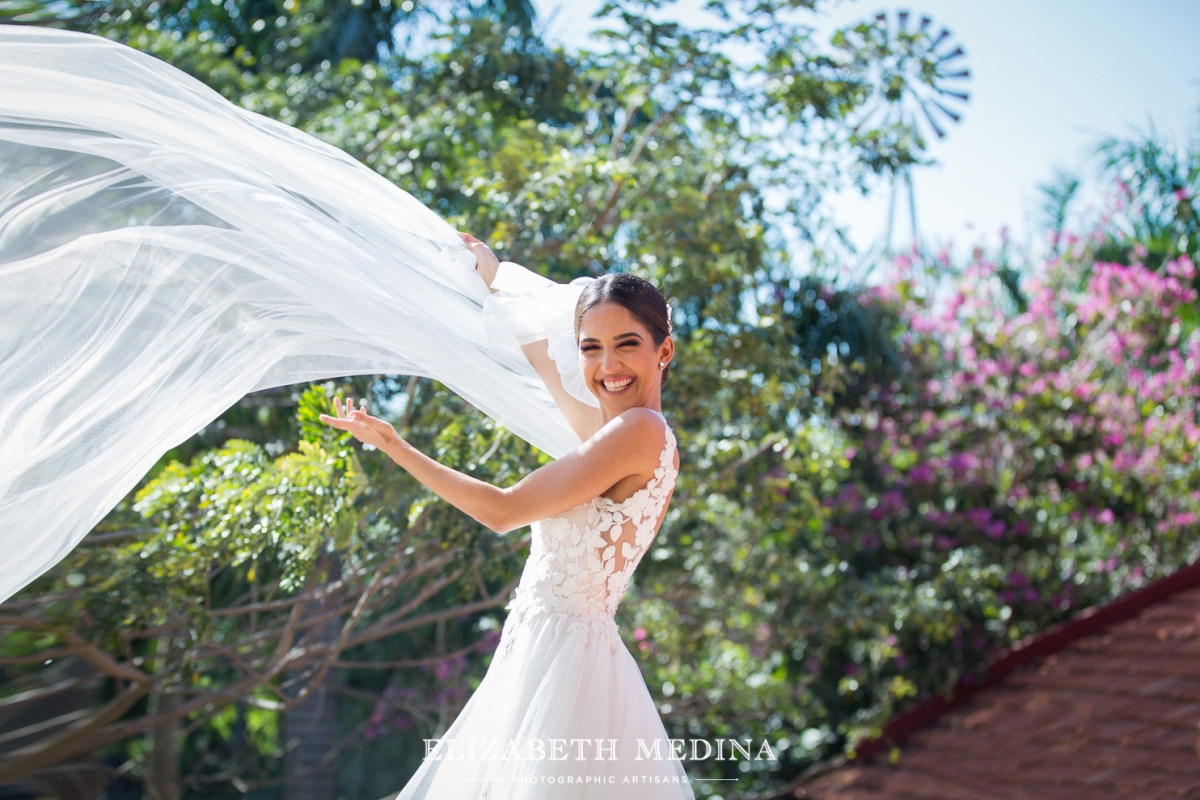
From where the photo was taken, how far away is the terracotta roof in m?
5.02

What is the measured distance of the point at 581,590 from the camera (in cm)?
237

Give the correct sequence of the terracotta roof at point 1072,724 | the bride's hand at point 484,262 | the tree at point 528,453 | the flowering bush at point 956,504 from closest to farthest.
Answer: the bride's hand at point 484,262 < the tree at point 528,453 < the terracotta roof at point 1072,724 < the flowering bush at point 956,504

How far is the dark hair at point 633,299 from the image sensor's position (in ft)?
7.81

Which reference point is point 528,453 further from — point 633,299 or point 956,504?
point 956,504

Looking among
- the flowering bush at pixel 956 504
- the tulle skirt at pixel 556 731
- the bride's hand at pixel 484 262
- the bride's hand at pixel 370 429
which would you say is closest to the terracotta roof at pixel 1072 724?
the flowering bush at pixel 956 504

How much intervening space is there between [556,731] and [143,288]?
1.44 m

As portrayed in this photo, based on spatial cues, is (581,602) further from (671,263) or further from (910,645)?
(910,645)

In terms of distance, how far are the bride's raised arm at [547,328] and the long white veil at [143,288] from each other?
13cm

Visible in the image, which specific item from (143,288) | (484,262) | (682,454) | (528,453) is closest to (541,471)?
(484,262)

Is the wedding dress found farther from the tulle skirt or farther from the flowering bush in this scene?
the flowering bush

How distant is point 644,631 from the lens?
585 cm

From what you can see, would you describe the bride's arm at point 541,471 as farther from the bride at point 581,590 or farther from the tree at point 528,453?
the tree at point 528,453

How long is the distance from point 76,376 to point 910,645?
19.0 feet

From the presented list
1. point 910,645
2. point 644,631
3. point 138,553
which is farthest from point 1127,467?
point 138,553
